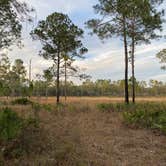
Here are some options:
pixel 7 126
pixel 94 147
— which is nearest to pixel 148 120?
pixel 94 147

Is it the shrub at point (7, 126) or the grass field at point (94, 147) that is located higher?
the shrub at point (7, 126)

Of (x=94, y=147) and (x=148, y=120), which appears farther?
(x=148, y=120)

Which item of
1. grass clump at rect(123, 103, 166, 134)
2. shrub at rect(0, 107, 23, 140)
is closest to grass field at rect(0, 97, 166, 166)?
grass clump at rect(123, 103, 166, 134)

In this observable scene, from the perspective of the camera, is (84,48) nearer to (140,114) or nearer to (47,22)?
(47,22)

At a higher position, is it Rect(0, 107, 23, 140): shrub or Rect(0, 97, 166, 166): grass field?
Rect(0, 107, 23, 140): shrub

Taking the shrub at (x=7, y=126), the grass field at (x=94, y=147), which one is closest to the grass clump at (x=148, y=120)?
the grass field at (x=94, y=147)

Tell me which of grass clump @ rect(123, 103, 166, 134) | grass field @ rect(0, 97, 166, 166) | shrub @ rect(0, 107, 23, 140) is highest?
shrub @ rect(0, 107, 23, 140)

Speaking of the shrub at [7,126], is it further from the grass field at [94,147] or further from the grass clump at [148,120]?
the grass clump at [148,120]

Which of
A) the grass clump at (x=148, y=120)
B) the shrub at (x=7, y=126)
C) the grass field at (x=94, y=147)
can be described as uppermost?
the shrub at (x=7, y=126)

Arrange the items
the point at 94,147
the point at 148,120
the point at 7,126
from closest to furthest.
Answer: the point at 7,126 → the point at 94,147 → the point at 148,120

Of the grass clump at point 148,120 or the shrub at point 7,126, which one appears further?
the grass clump at point 148,120

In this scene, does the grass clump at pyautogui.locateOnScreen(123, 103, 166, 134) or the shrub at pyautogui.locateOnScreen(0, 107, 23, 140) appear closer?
the shrub at pyautogui.locateOnScreen(0, 107, 23, 140)

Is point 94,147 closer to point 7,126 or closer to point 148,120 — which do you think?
point 7,126

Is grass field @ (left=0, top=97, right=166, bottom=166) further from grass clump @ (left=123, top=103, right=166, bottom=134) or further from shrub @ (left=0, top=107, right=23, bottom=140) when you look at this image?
shrub @ (left=0, top=107, right=23, bottom=140)
